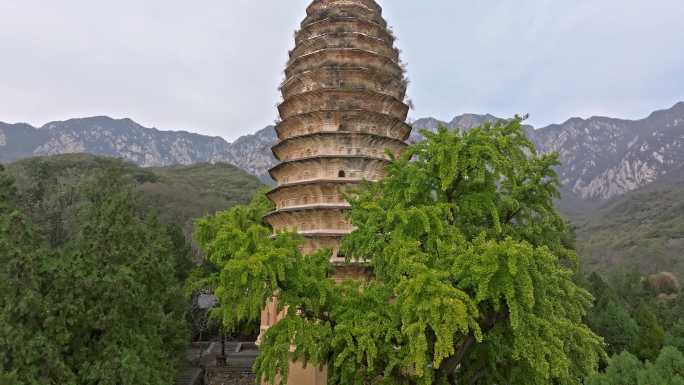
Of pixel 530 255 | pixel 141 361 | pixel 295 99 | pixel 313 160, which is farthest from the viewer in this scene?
pixel 295 99

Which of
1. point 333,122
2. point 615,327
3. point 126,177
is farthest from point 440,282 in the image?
point 126,177

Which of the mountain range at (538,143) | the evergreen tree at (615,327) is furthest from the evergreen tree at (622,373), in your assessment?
the mountain range at (538,143)

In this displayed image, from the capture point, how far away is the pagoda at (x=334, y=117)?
13.5 metres

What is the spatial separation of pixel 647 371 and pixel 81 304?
1450 cm

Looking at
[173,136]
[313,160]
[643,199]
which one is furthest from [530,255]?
[173,136]

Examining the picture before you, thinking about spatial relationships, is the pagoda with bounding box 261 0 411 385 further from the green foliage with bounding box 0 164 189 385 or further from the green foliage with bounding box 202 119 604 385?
the green foliage with bounding box 0 164 189 385

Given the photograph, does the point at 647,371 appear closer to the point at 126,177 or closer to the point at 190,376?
the point at 190,376

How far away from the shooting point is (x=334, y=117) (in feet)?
46.5

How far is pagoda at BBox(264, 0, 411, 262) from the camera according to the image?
1346 cm

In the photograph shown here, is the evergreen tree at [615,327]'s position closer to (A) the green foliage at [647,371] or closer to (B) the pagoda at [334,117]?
(A) the green foliage at [647,371]

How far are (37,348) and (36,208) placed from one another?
14771 mm

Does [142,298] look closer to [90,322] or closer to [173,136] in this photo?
[90,322]

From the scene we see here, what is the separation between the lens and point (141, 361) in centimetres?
1109

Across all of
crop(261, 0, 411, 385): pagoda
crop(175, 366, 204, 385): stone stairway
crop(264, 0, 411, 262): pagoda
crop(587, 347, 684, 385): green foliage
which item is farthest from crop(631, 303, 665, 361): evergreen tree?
crop(175, 366, 204, 385): stone stairway
